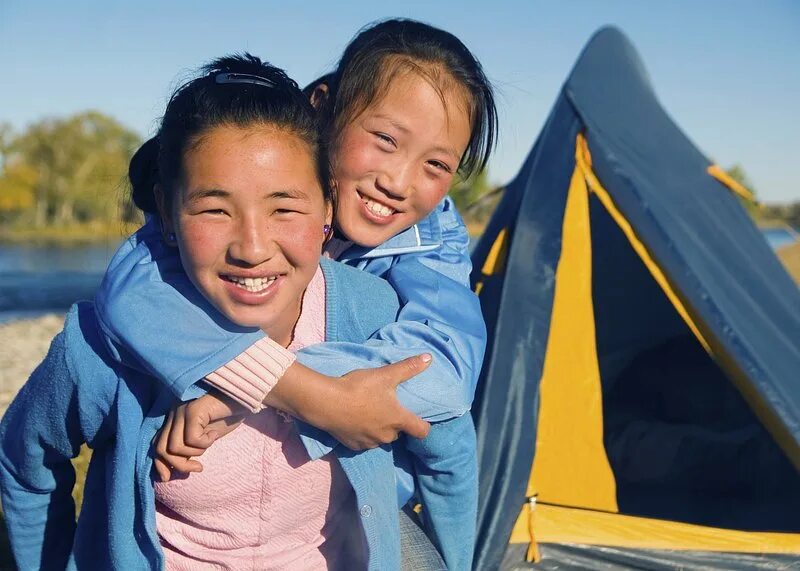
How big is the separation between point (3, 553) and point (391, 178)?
2478 millimetres

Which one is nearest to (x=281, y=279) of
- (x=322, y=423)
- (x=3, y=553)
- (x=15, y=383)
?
(x=322, y=423)

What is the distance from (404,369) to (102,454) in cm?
54

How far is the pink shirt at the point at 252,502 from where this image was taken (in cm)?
139

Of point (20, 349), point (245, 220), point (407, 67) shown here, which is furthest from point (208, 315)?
point (20, 349)

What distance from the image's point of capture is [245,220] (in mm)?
1276

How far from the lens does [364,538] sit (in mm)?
1442

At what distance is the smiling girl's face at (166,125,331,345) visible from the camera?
1.27m

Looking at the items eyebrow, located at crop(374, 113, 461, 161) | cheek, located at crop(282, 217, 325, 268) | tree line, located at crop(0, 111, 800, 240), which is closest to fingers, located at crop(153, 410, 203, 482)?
cheek, located at crop(282, 217, 325, 268)

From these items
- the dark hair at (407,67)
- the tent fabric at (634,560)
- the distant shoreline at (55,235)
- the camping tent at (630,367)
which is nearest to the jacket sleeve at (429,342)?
the dark hair at (407,67)

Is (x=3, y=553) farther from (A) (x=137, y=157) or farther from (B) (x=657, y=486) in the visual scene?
(B) (x=657, y=486)

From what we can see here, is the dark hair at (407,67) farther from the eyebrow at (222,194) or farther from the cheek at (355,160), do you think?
the eyebrow at (222,194)

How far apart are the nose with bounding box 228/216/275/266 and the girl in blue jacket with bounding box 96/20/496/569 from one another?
5.2 inches

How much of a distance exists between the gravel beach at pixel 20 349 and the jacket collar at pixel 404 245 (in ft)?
14.1

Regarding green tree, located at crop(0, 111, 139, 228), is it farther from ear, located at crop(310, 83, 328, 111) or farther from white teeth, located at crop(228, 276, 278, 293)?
white teeth, located at crop(228, 276, 278, 293)
